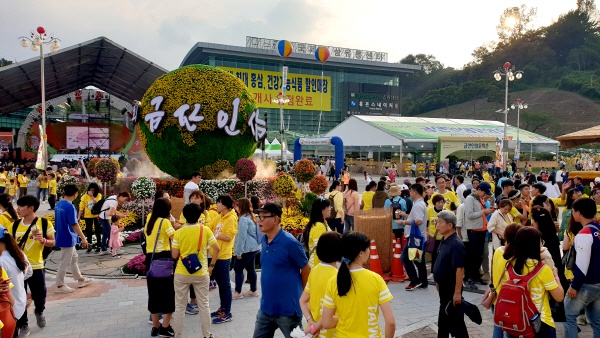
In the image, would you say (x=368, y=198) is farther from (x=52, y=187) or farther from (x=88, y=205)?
(x=52, y=187)

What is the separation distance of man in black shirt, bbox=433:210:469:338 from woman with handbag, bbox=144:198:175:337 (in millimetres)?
3050

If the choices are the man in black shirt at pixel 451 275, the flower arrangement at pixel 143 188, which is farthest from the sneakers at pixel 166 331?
the flower arrangement at pixel 143 188

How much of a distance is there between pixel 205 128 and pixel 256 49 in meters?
43.7

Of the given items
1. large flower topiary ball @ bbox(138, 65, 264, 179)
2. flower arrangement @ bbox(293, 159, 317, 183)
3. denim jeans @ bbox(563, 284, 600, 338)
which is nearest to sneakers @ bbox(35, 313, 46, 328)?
denim jeans @ bbox(563, 284, 600, 338)

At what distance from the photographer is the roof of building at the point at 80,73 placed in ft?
84.4

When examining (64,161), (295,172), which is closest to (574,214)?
(295,172)

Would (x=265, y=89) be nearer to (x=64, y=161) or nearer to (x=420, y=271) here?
(x=64, y=161)

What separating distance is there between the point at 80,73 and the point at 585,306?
36223mm

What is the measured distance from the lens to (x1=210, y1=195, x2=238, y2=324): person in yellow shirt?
577 centimetres

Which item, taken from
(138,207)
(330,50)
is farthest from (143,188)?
(330,50)

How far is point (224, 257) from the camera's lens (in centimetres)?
585

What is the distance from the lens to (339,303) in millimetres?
3012

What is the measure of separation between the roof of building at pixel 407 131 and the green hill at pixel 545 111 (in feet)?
77.2

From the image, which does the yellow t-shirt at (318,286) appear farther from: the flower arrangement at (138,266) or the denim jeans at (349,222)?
the denim jeans at (349,222)
